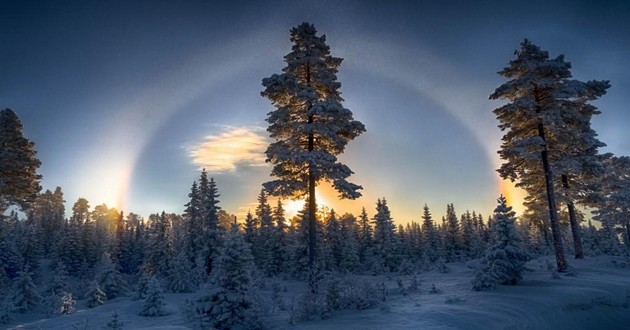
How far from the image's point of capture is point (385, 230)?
56719 millimetres

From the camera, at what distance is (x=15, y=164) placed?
26422 millimetres

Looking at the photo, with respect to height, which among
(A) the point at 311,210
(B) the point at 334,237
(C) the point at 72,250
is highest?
(A) the point at 311,210

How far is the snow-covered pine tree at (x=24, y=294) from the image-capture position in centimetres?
2605

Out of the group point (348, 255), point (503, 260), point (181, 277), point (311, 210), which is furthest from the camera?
point (348, 255)

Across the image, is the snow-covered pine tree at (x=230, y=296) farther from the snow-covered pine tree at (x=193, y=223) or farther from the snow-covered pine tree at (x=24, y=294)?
the snow-covered pine tree at (x=193, y=223)

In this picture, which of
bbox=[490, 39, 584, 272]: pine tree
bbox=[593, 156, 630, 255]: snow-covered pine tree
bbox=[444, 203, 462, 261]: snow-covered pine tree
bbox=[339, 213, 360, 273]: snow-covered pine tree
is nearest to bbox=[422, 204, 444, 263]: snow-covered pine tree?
bbox=[444, 203, 462, 261]: snow-covered pine tree

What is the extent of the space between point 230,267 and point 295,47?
12.8 meters

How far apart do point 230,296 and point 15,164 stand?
25.4 metres

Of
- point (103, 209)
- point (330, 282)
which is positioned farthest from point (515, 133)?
point (103, 209)

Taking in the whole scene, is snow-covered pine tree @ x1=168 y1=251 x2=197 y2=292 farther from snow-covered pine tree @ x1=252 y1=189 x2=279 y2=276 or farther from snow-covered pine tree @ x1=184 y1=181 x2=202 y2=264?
snow-covered pine tree @ x1=252 y1=189 x2=279 y2=276

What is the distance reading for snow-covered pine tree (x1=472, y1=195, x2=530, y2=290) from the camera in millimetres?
14250

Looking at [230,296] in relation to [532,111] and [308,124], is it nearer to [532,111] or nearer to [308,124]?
[308,124]

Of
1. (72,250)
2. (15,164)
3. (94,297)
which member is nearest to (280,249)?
(94,297)

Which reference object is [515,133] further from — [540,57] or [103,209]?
[103,209]
